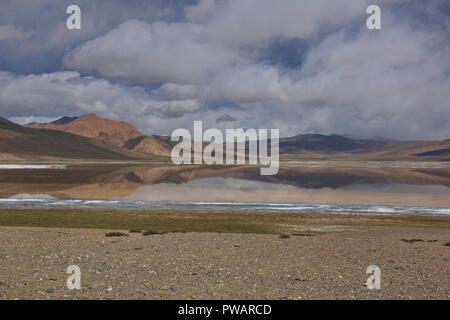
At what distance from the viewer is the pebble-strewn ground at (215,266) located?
9898mm

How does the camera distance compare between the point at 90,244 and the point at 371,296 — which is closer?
the point at 371,296

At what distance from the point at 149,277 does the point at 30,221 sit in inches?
630

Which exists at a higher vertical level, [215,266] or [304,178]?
[215,266]

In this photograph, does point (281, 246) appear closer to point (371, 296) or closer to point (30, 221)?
point (371, 296)

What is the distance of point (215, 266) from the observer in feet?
41.2

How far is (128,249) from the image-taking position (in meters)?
15.0

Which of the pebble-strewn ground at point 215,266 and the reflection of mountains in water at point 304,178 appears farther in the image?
the reflection of mountains in water at point 304,178

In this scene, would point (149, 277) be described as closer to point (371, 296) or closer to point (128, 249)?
point (128, 249)

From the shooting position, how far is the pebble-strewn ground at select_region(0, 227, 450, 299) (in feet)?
32.5

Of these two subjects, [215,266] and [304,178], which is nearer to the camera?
[215,266]

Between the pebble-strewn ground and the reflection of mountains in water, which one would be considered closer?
the pebble-strewn ground

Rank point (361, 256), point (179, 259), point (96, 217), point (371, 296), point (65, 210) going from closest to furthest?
point (371, 296), point (179, 259), point (361, 256), point (96, 217), point (65, 210)
